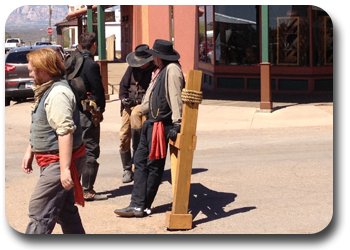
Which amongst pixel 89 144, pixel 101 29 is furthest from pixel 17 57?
pixel 89 144

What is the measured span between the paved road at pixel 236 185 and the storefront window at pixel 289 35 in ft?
19.3

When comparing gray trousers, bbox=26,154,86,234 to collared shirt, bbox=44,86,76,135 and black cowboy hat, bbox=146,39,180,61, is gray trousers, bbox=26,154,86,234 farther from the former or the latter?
black cowboy hat, bbox=146,39,180,61

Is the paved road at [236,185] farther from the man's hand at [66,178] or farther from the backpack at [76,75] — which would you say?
the man's hand at [66,178]

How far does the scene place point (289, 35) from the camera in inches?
680

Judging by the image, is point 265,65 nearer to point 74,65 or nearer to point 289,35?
point 289,35

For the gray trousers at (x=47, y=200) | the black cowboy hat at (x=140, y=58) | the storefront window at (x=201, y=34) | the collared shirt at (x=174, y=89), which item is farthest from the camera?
the storefront window at (x=201, y=34)

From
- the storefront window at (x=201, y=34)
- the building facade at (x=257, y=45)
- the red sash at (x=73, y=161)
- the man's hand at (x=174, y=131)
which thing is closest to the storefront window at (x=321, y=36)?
the building facade at (x=257, y=45)

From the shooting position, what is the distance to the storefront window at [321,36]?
16.8 m

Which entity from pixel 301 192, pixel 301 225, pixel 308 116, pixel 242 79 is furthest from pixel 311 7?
pixel 301 225

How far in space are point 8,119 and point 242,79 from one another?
760 cm

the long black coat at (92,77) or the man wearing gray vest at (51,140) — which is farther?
the long black coat at (92,77)

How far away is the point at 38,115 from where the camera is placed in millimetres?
4461

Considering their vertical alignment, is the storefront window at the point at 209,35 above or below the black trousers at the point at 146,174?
above

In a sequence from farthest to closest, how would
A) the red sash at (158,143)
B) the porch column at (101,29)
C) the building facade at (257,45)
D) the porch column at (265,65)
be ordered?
1. the building facade at (257,45)
2. the porch column at (101,29)
3. the porch column at (265,65)
4. the red sash at (158,143)
